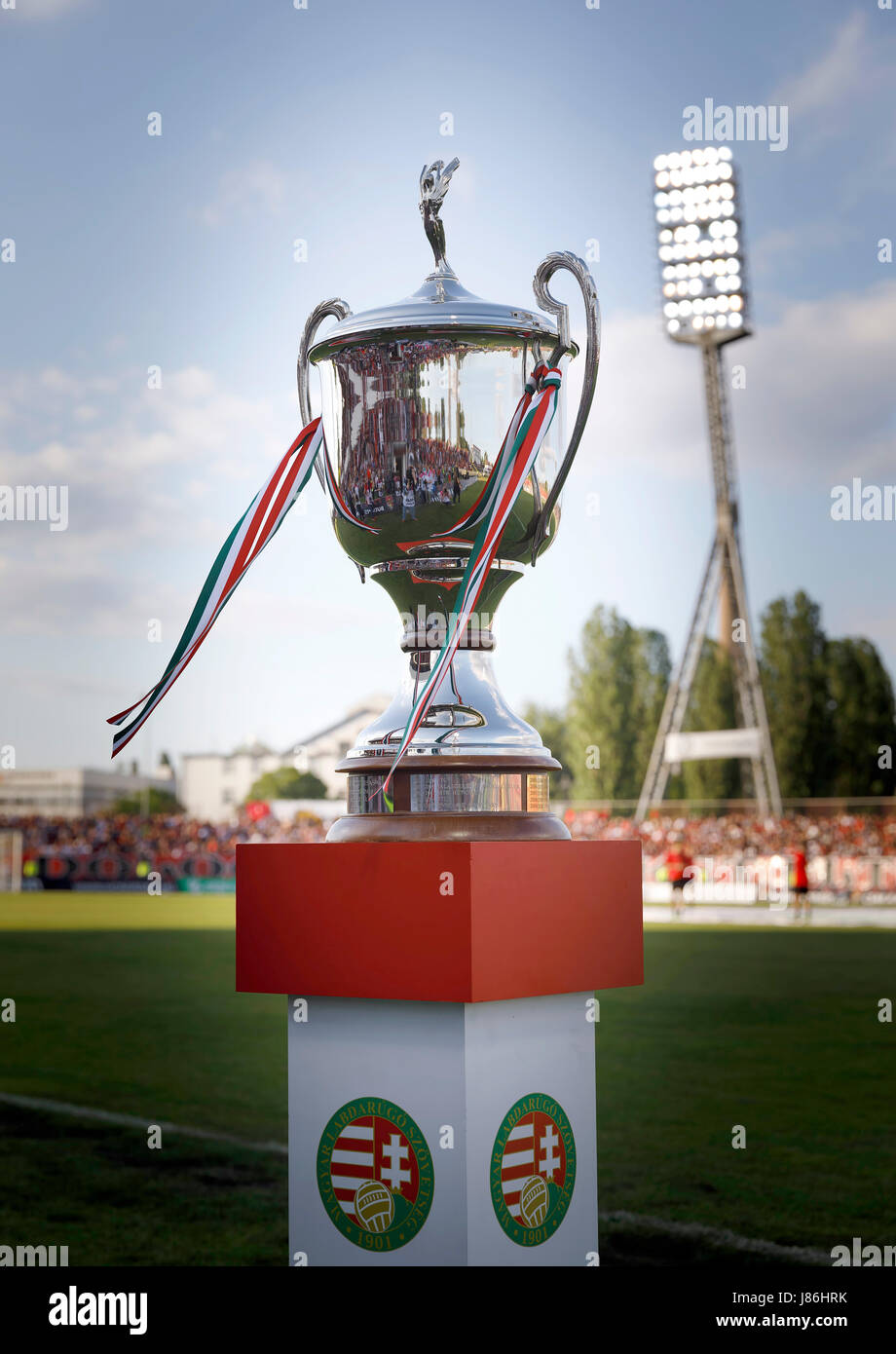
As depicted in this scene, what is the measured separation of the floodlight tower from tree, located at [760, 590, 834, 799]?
4.75 m

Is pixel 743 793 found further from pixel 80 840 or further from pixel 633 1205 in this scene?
pixel 633 1205

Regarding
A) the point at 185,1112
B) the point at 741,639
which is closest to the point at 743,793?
the point at 741,639

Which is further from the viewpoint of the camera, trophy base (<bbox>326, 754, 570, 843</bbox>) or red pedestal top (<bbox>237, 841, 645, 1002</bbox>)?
trophy base (<bbox>326, 754, 570, 843</bbox>)

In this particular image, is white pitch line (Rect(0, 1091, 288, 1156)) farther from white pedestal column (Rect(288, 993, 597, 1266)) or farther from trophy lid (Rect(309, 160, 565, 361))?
trophy lid (Rect(309, 160, 565, 361))

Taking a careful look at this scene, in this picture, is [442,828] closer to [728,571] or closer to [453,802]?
[453,802]

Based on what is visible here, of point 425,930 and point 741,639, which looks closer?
point 425,930

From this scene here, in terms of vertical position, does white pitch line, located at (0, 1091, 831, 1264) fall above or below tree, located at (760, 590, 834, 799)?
below

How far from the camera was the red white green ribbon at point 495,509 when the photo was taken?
2.32 metres

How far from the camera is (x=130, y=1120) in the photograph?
770 centimetres

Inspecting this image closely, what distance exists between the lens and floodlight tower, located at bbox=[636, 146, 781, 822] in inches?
1293

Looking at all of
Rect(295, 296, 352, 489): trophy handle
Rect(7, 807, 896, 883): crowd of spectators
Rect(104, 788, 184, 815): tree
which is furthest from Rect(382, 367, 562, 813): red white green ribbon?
Rect(104, 788, 184, 815): tree

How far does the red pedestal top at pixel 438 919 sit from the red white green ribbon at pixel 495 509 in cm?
19
